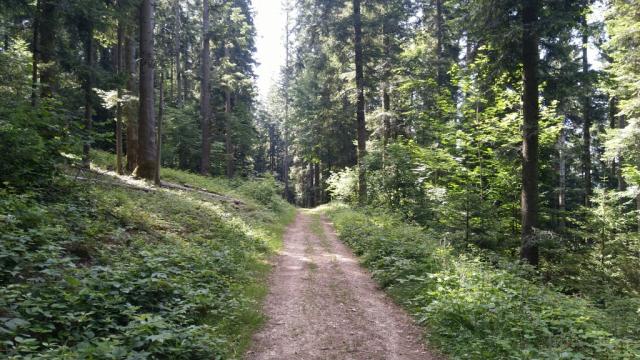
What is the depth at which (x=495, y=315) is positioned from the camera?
603 centimetres

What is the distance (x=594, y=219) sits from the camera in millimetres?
14508

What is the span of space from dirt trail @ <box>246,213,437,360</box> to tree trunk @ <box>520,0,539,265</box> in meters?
4.97

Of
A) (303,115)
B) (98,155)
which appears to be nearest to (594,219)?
(98,155)

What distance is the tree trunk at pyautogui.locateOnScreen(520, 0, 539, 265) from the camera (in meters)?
11.0

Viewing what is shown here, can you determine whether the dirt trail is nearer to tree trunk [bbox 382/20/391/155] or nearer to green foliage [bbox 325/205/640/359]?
green foliage [bbox 325/205/640/359]

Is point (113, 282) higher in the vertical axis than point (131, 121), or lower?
lower

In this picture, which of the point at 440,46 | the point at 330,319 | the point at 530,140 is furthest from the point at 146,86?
the point at 440,46

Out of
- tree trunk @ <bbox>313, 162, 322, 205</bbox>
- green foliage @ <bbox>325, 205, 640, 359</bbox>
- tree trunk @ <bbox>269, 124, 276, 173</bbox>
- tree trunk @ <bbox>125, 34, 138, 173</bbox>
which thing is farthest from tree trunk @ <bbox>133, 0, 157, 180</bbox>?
tree trunk @ <bbox>269, 124, 276, 173</bbox>

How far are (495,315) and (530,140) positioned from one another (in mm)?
6874

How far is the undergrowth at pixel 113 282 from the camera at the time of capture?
13.8ft

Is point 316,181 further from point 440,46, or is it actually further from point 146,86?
point 146,86

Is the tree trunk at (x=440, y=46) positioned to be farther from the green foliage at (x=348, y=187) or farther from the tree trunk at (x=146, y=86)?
the tree trunk at (x=146, y=86)

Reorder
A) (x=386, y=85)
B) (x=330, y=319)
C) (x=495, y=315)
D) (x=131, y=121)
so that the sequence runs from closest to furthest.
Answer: (x=495, y=315)
(x=330, y=319)
(x=131, y=121)
(x=386, y=85)

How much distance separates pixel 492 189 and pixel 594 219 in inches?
151
